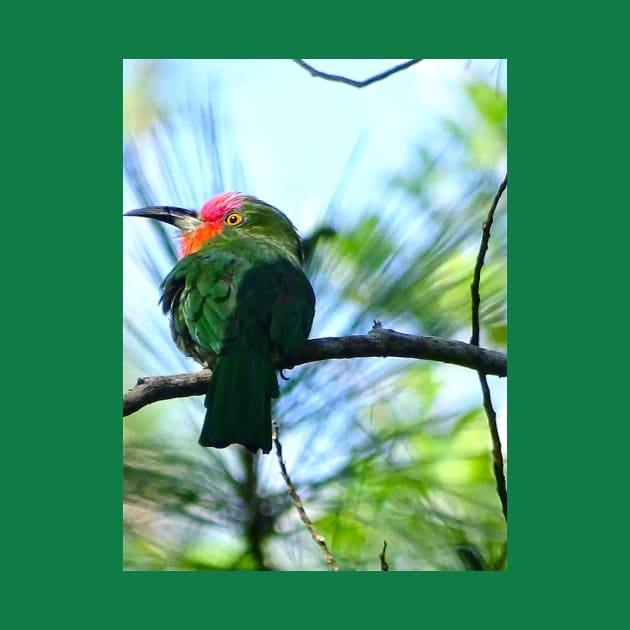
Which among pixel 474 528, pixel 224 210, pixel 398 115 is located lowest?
pixel 474 528

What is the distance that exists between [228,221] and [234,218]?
0.09 ft

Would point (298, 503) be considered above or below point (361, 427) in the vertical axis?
below

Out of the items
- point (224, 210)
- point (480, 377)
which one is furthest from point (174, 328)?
point (480, 377)

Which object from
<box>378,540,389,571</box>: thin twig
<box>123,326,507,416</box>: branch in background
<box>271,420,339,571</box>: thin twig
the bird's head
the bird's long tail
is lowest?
<box>378,540,389,571</box>: thin twig

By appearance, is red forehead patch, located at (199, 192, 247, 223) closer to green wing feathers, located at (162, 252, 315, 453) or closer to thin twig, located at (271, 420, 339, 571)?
green wing feathers, located at (162, 252, 315, 453)

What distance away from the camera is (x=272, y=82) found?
12.8ft

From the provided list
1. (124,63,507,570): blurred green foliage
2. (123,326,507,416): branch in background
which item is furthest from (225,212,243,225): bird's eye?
(123,326,507,416): branch in background

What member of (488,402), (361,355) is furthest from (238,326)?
(488,402)

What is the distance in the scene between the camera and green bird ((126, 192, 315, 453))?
364 cm

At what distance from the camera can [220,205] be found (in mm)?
3955

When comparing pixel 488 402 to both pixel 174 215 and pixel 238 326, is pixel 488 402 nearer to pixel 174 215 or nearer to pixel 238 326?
pixel 238 326

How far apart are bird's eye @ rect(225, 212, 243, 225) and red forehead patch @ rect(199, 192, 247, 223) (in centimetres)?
2

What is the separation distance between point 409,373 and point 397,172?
650mm

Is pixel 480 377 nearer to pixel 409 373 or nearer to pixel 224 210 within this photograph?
pixel 409 373
